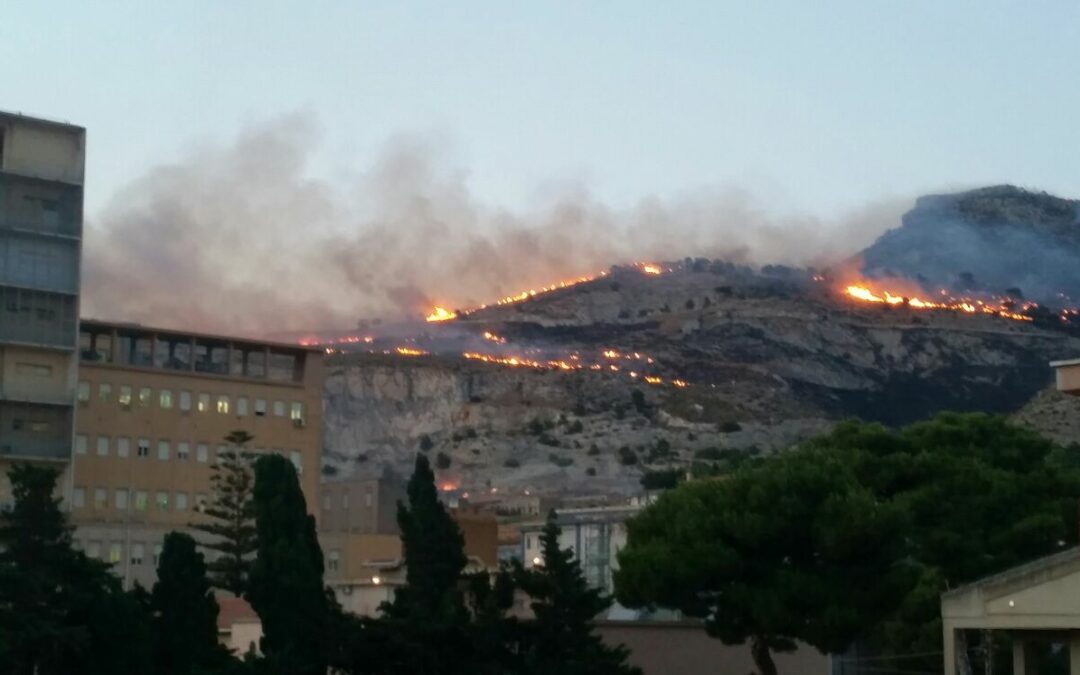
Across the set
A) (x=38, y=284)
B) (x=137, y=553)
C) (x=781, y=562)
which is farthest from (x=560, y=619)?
(x=137, y=553)

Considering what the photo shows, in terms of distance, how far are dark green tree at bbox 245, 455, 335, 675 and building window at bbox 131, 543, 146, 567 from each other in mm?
39428

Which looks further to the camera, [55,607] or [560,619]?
[560,619]

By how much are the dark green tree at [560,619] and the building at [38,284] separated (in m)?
44.1

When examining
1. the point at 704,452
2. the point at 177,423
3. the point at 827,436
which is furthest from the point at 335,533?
the point at 704,452

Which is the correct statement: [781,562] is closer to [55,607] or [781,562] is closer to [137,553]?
[55,607]

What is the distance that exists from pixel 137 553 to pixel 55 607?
44.6 meters

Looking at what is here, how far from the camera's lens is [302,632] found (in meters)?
38.4

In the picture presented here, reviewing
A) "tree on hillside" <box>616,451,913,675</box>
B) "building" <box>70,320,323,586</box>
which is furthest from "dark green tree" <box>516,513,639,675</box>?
"building" <box>70,320,323,586</box>

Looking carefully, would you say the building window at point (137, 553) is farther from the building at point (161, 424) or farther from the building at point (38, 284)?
the building at point (38, 284)

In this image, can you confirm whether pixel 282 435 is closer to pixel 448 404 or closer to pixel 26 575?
pixel 26 575

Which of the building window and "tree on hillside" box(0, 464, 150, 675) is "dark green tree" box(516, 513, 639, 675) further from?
the building window

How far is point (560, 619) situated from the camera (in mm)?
37719

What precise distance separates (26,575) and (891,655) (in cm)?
2014

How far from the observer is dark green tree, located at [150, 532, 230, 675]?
38.8 m
